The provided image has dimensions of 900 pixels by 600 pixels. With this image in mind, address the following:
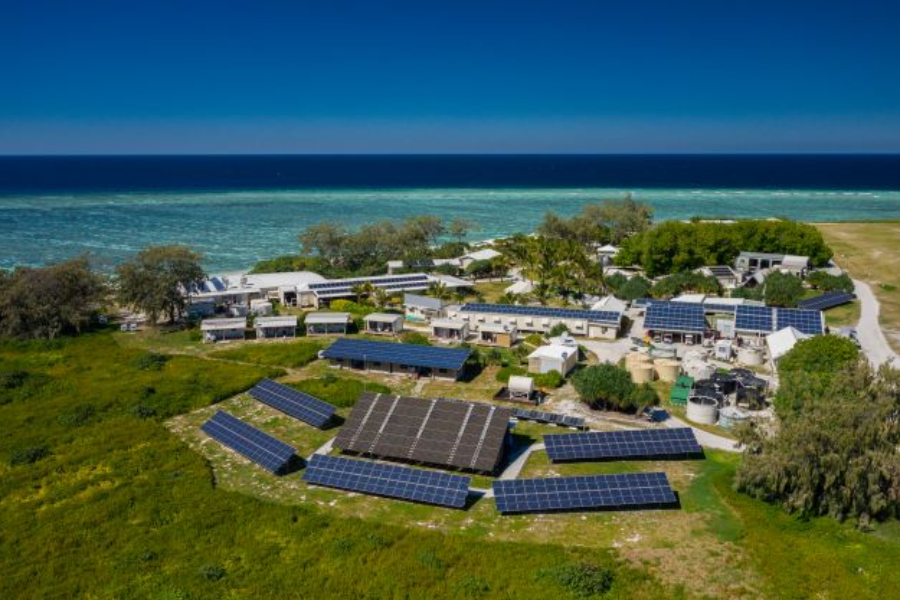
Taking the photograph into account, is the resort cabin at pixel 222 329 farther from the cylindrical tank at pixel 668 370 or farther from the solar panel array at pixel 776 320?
the solar panel array at pixel 776 320

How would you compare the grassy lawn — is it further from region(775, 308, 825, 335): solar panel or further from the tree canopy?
the tree canopy

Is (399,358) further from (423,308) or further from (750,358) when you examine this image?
(750,358)

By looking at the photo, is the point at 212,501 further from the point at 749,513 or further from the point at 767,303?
the point at 767,303

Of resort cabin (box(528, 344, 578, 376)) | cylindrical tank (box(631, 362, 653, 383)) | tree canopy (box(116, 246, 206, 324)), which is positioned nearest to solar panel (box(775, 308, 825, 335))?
cylindrical tank (box(631, 362, 653, 383))

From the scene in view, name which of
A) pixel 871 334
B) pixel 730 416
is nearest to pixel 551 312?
pixel 730 416

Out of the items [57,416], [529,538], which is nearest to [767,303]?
[529,538]

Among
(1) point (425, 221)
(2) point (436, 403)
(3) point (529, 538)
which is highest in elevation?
(1) point (425, 221)

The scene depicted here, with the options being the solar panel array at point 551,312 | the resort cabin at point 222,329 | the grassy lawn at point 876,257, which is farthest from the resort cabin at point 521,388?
the grassy lawn at point 876,257
